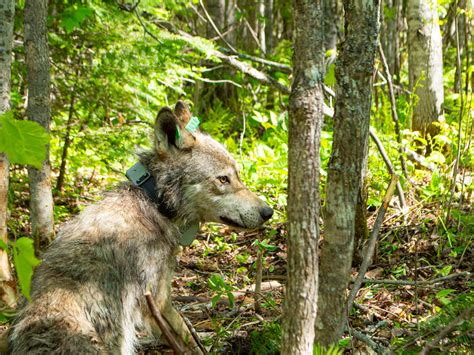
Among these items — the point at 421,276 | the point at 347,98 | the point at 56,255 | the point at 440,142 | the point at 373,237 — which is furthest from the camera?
the point at 440,142

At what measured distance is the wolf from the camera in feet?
10.9

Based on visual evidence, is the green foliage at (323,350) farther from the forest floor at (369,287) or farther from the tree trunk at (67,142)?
the tree trunk at (67,142)

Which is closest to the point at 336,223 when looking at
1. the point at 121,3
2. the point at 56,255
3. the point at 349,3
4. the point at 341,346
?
the point at 341,346

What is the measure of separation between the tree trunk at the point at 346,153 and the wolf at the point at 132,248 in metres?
1.19

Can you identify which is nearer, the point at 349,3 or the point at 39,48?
the point at 349,3

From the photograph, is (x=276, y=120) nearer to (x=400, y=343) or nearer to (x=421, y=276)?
(x=421, y=276)

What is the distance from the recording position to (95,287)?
11.7ft

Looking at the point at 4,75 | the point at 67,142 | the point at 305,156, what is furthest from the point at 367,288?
the point at 67,142

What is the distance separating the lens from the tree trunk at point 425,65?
7.86 metres

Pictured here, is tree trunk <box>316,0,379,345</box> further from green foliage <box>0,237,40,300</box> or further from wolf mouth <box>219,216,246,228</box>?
green foliage <box>0,237,40,300</box>

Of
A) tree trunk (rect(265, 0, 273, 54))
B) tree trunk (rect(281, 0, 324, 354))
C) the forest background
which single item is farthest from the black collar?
tree trunk (rect(265, 0, 273, 54))

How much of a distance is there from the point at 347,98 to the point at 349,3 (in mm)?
576

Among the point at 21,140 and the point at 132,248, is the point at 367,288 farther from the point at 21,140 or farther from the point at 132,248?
the point at 21,140

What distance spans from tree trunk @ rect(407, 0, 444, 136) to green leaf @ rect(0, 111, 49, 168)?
21.9 ft
